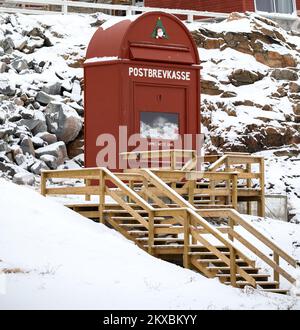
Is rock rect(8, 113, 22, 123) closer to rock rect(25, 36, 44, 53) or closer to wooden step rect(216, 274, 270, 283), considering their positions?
rock rect(25, 36, 44, 53)

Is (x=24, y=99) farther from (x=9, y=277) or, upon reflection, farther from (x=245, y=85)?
(x=9, y=277)

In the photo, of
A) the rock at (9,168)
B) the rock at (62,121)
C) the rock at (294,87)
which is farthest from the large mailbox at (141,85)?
the rock at (294,87)

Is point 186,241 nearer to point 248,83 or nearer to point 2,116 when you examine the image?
point 2,116

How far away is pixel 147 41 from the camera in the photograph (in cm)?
2256

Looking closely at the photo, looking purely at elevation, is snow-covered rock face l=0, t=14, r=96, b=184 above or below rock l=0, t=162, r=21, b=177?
above

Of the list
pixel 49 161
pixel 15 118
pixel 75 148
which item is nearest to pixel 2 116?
pixel 15 118

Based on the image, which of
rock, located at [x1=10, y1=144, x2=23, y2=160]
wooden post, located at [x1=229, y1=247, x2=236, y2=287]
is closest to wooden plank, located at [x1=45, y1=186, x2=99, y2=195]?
wooden post, located at [x1=229, y1=247, x2=236, y2=287]

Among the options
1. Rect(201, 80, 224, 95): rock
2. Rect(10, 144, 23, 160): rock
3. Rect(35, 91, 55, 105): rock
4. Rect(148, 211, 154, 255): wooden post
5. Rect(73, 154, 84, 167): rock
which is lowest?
Rect(148, 211, 154, 255): wooden post

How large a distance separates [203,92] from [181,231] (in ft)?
44.4

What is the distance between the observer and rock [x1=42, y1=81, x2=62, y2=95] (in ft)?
91.6

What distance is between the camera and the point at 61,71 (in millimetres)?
29172

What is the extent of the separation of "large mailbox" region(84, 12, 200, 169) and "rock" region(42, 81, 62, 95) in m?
5.15

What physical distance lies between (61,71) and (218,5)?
10.7 metres

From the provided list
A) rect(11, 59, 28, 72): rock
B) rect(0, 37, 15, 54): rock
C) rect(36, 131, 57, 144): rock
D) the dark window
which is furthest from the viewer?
the dark window
